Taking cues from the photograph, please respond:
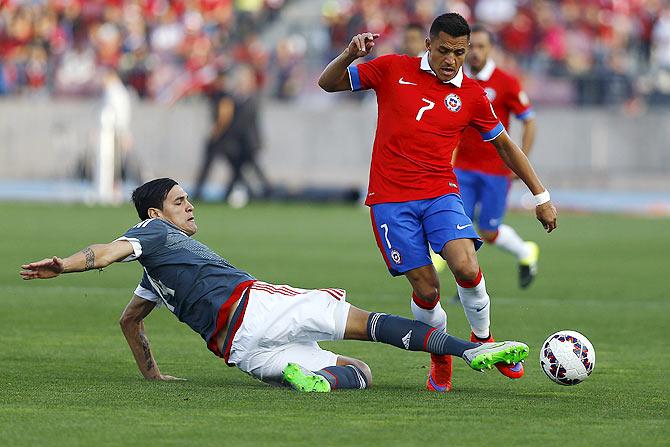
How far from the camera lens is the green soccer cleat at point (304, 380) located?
308 inches

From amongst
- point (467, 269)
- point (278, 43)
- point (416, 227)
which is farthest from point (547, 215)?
point (278, 43)

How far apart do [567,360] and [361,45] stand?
2.12m

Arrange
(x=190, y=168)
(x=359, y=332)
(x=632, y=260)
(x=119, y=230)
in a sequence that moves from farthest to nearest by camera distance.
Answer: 1. (x=190, y=168)
2. (x=119, y=230)
3. (x=632, y=260)
4. (x=359, y=332)

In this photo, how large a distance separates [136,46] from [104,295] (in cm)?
2022

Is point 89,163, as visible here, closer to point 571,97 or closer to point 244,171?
point 244,171

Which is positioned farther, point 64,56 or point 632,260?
point 64,56

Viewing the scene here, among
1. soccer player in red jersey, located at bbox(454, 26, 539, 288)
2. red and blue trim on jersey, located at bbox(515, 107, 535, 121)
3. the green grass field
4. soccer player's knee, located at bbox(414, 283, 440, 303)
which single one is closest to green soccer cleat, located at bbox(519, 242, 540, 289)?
the green grass field

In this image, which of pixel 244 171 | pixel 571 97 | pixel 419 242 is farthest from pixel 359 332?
pixel 571 97

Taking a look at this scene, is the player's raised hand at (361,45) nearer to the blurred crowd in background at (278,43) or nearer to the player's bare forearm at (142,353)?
the player's bare forearm at (142,353)

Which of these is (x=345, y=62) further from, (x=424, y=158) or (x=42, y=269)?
(x=42, y=269)

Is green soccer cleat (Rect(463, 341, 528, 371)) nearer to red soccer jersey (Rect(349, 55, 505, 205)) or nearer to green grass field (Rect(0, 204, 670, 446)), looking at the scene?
green grass field (Rect(0, 204, 670, 446))

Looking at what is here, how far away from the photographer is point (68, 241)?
18.8 metres

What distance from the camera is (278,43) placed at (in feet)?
108

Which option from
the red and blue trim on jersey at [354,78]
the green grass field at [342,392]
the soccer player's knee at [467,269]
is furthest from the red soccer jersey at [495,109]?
the soccer player's knee at [467,269]
